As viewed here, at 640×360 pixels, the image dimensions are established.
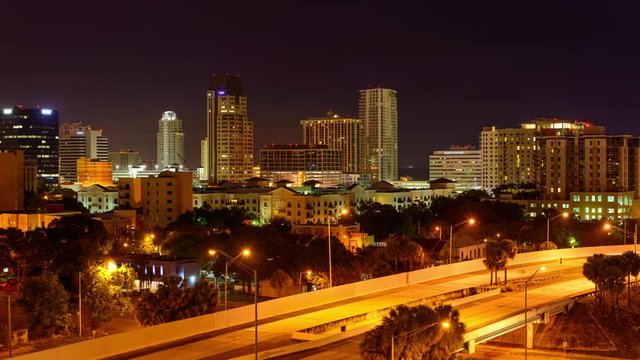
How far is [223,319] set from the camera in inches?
1647

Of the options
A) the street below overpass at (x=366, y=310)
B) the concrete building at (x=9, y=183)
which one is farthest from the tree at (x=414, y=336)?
the concrete building at (x=9, y=183)

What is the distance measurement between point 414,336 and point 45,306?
2283cm

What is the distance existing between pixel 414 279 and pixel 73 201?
98.9 metres

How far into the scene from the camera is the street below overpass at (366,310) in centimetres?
3719

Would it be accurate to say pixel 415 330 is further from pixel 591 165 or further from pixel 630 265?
pixel 591 165

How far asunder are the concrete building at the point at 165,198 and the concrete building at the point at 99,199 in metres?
32.1

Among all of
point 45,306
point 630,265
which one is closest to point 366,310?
point 45,306

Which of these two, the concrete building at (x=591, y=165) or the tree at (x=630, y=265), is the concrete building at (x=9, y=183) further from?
the tree at (x=630, y=265)

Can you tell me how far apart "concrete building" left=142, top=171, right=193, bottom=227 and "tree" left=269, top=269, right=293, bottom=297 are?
5780 cm

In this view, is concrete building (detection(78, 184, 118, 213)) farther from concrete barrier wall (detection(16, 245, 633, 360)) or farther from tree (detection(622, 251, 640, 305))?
tree (detection(622, 251, 640, 305))

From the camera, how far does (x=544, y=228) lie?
10031cm

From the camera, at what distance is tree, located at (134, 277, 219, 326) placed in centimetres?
4325

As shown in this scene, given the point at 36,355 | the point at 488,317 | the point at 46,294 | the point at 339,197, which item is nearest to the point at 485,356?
the point at 488,317

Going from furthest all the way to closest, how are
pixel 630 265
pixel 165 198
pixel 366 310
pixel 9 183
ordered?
pixel 9 183 < pixel 165 198 < pixel 630 265 < pixel 366 310
